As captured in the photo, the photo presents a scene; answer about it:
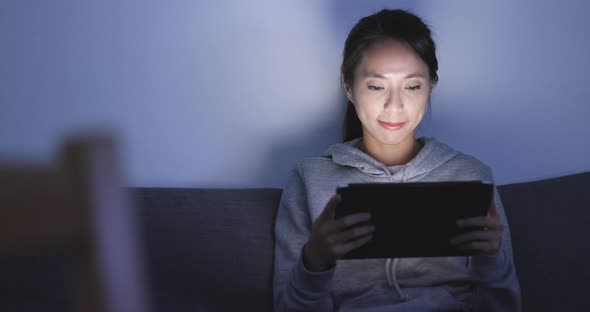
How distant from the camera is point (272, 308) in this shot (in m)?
1.46

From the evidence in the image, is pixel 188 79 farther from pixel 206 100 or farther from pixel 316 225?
pixel 316 225

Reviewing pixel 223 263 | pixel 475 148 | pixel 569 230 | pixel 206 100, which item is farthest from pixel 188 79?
pixel 569 230

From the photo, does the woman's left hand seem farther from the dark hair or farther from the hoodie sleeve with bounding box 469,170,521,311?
the dark hair

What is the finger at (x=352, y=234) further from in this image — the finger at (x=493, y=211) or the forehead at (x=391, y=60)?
the forehead at (x=391, y=60)

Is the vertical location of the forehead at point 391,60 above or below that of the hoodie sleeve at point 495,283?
above

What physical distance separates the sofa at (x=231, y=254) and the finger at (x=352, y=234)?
446mm

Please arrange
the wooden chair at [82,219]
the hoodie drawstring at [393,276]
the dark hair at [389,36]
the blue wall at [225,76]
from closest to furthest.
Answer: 1. the wooden chair at [82,219]
2. the hoodie drawstring at [393,276]
3. the dark hair at [389,36]
4. the blue wall at [225,76]

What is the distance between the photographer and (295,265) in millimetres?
1229

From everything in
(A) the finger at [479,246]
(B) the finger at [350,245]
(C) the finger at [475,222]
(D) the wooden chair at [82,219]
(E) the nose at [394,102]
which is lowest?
(A) the finger at [479,246]

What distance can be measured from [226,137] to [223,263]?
0.43 meters

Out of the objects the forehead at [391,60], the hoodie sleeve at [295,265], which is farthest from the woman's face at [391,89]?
the hoodie sleeve at [295,265]

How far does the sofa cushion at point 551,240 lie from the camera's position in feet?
4.78

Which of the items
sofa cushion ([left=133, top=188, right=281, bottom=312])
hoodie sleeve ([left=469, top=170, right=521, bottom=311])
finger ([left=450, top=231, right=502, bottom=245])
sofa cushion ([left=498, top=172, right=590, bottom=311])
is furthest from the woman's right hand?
sofa cushion ([left=498, top=172, right=590, bottom=311])

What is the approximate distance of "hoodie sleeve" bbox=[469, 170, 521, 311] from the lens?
3.91 feet
